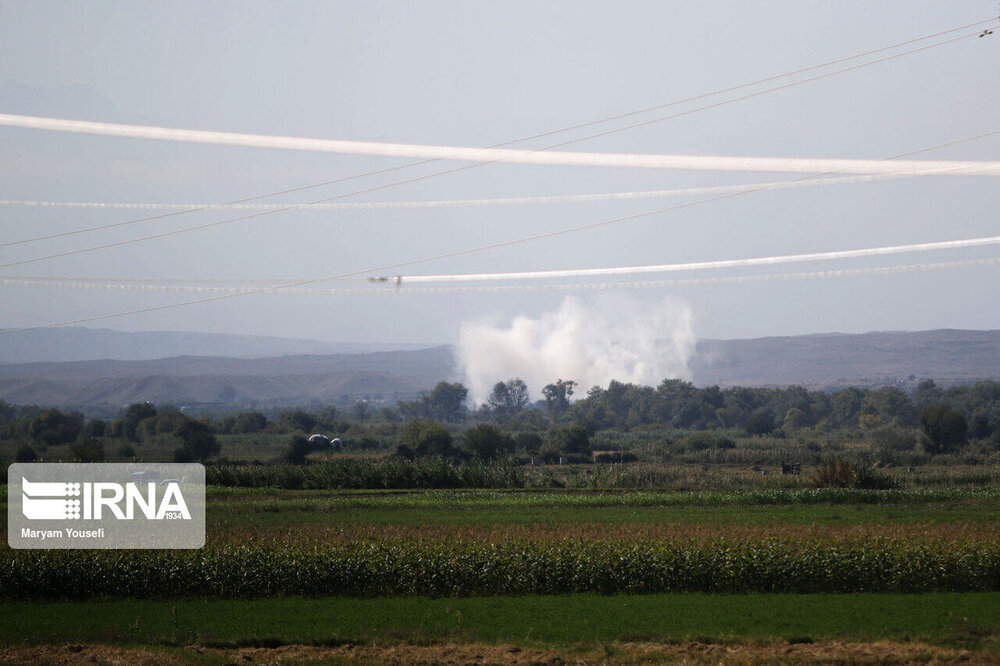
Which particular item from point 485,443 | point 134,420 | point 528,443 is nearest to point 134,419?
point 134,420

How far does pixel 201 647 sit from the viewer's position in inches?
976

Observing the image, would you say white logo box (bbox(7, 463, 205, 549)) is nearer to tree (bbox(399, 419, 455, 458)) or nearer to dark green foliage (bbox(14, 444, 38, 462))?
dark green foliage (bbox(14, 444, 38, 462))

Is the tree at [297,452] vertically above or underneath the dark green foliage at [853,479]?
above

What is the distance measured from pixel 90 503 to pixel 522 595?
2273 cm

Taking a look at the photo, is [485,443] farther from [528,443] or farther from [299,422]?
[299,422]

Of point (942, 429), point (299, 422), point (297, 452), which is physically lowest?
point (942, 429)

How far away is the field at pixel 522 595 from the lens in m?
24.7

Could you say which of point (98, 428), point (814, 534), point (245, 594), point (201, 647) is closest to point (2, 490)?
point (245, 594)

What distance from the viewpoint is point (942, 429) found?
12669 centimetres

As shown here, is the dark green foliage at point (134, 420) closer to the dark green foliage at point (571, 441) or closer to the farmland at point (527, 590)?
the dark green foliage at point (571, 441)

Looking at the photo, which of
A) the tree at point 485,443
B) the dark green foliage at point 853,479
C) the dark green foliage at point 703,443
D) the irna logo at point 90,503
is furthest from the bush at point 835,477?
the dark green foliage at point 703,443

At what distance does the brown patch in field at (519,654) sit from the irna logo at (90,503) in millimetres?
14492

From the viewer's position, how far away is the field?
2467 cm

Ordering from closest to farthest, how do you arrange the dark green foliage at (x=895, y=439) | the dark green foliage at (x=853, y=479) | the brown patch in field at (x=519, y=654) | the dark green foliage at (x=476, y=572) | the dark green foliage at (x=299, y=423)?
the brown patch in field at (x=519, y=654) → the dark green foliage at (x=476, y=572) → the dark green foliage at (x=853, y=479) → the dark green foliage at (x=895, y=439) → the dark green foliage at (x=299, y=423)
